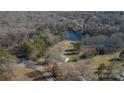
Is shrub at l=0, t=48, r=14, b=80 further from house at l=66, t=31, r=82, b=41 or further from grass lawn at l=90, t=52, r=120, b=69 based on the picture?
grass lawn at l=90, t=52, r=120, b=69

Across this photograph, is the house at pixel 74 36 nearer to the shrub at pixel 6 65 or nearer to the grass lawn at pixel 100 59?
the grass lawn at pixel 100 59

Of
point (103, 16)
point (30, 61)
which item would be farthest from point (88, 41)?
point (30, 61)

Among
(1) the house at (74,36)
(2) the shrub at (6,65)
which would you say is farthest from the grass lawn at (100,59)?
(2) the shrub at (6,65)

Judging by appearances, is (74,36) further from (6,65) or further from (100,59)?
(6,65)

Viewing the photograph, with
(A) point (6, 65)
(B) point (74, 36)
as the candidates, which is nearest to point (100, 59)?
(B) point (74, 36)

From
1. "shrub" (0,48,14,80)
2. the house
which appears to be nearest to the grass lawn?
the house

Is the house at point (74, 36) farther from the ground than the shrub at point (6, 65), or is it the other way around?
the house at point (74, 36)

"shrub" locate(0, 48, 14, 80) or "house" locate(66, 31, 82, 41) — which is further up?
"house" locate(66, 31, 82, 41)
